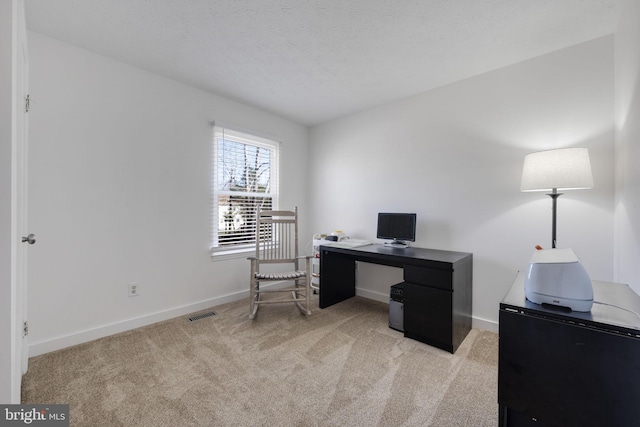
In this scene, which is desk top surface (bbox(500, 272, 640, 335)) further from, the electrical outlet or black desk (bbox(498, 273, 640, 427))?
the electrical outlet

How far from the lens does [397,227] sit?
288cm

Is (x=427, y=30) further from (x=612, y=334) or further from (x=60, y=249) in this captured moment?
(x=60, y=249)

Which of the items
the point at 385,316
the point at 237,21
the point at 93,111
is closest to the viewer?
the point at 237,21

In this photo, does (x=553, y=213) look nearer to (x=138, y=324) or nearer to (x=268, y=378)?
(x=268, y=378)

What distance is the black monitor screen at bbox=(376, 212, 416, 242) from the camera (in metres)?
2.77

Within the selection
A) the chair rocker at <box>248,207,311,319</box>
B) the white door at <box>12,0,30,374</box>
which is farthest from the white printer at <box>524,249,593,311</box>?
the white door at <box>12,0,30,374</box>

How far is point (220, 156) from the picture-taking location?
10.1ft

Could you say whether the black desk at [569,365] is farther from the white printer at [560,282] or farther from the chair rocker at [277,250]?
the chair rocker at [277,250]

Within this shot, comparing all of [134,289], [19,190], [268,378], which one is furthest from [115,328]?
[268,378]

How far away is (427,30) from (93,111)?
9.05 feet

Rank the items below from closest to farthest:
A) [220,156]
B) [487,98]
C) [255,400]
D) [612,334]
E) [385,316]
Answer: [612,334]
[255,400]
[487,98]
[385,316]
[220,156]

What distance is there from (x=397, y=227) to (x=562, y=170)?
1.44 metres

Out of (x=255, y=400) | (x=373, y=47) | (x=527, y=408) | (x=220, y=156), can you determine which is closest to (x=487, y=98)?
(x=373, y=47)
